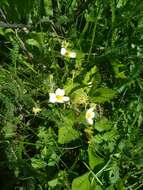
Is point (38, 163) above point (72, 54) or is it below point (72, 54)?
below

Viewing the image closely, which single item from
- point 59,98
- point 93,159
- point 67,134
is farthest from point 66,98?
point 93,159

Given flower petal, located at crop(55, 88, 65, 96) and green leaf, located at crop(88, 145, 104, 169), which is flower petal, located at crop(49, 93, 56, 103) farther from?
green leaf, located at crop(88, 145, 104, 169)

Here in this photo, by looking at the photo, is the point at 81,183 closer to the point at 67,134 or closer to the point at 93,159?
the point at 93,159

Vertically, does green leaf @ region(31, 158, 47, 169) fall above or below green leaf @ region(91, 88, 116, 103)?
below

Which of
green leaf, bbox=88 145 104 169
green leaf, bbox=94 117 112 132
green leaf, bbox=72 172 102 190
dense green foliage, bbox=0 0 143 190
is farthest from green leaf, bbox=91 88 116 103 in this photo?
green leaf, bbox=72 172 102 190

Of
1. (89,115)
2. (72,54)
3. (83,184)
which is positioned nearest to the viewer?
(83,184)

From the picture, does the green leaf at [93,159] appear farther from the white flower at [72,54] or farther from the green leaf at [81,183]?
the white flower at [72,54]

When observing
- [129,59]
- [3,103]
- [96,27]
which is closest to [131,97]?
[129,59]
